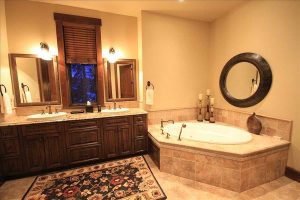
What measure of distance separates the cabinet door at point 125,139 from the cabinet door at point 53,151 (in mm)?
959

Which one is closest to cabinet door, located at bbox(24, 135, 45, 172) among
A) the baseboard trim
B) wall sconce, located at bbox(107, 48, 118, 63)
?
wall sconce, located at bbox(107, 48, 118, 63)

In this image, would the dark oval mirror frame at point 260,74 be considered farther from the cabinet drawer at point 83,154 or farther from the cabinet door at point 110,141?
the cabinet drawer at point 83,154

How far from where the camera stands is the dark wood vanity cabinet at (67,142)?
220 cm

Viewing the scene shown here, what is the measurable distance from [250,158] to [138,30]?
293cm

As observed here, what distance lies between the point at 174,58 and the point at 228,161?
7.29 ft

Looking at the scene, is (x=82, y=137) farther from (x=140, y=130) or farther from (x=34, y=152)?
(x=140, y=130)

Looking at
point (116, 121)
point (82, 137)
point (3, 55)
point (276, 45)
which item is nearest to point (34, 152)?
point (82, 137)

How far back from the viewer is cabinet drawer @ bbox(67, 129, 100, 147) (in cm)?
245

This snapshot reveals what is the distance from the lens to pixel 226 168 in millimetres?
1954

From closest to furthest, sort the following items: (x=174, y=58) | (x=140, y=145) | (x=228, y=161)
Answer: (x=228, y=161)
(x=140, y=145)
(x=174, y=58)

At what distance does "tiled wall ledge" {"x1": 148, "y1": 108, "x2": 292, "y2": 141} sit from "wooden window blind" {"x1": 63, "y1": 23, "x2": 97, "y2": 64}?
1.65m

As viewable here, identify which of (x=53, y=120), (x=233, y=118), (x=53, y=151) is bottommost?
(x=53, y=151)


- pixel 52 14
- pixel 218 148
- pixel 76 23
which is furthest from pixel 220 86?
pixel 52 14

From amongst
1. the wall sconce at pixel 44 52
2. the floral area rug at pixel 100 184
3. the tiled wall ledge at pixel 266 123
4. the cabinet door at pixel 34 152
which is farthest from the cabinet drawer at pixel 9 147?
the tiled wall ledge at pixel 266 123
